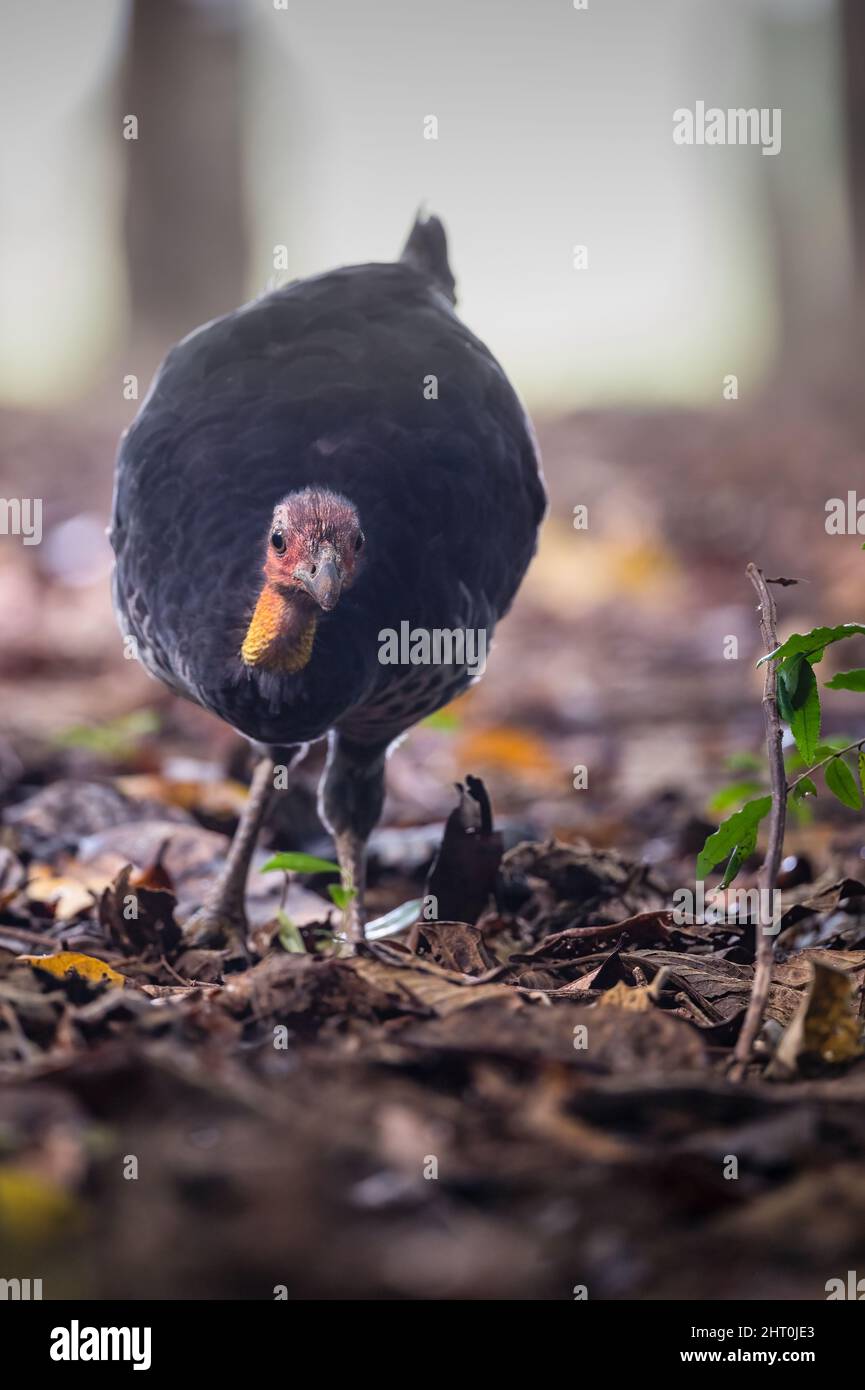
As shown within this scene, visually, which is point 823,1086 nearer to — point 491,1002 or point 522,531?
point 491,1002

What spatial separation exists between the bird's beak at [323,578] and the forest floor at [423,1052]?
0.72 metres

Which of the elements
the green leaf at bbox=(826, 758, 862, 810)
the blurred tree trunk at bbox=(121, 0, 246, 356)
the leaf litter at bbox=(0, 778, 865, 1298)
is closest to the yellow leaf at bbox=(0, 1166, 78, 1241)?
the leaf litter at bbox=(0, 778, 865, 1298)

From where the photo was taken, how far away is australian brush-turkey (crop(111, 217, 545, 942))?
3561 millimetres

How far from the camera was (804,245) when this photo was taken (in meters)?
20.0

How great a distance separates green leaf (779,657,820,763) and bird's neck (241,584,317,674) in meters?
1.31

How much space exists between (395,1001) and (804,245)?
19.5 metres

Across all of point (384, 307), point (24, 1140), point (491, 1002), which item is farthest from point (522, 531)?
point (24, 1140)

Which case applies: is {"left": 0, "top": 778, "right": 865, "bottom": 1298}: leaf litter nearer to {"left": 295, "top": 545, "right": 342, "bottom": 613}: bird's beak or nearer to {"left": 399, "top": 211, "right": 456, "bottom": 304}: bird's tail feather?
{"left": 295, "top": 545, "right": 342, "bottom": 613}: bird's beak

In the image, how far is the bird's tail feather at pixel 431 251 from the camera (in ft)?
16.9

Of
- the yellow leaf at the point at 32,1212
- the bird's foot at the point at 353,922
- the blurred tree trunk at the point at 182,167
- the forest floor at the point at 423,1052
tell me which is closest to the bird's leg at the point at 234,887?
the forest floor at the point at 423,1052

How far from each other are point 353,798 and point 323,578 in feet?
4.31

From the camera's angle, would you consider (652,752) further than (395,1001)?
Yes

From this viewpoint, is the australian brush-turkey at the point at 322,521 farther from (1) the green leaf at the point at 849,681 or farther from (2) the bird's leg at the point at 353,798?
(1) the green leaf at the point at 849,681

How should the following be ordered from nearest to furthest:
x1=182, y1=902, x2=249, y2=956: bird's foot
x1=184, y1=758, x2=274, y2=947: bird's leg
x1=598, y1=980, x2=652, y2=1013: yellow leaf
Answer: x1=598, y1=980, x2=652, y2=1013: yellow leaf → x1=182, y1=902, x2=249, y2=956: bird's foot → x1=184, y1=758, x2=274, y2=947: bird's leg
